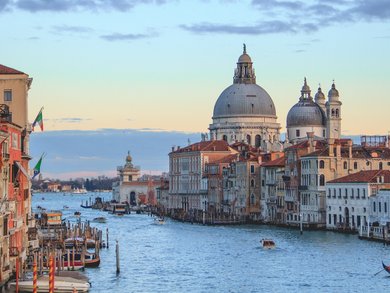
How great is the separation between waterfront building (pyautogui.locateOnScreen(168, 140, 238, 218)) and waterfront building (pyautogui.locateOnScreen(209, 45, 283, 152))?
9.58m

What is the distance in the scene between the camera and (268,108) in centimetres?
11575

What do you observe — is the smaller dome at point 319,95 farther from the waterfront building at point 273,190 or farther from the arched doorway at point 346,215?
the arched doorway at point 346,215

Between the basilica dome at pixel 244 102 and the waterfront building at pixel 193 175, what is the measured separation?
10.4 metres

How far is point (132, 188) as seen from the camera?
13750cm

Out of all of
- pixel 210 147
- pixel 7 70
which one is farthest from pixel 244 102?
pixel 7 70

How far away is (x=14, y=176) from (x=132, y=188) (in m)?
105

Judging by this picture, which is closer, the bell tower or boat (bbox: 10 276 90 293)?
boat (bbox: 10 276 90 293)

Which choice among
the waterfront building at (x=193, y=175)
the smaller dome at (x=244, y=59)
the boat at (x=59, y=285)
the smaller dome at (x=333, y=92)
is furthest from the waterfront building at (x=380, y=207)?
the smaller dome at (x=244, y=59)

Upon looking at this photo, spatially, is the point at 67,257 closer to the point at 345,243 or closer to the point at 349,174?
the point at 345,243

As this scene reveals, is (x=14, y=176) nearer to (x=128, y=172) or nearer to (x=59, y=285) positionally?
(x=59, y=285)

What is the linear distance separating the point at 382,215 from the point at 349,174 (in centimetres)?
1115

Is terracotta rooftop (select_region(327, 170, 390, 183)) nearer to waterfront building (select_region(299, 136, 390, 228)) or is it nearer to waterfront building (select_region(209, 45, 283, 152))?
waterfront building (select_region(299, 136, 390, 228))

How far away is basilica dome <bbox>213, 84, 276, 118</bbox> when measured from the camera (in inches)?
4498

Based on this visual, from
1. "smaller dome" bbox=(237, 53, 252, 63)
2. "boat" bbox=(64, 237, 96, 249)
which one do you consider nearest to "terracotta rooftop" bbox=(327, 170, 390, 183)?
"boat" bbox=(64, 237, 96, 249)
